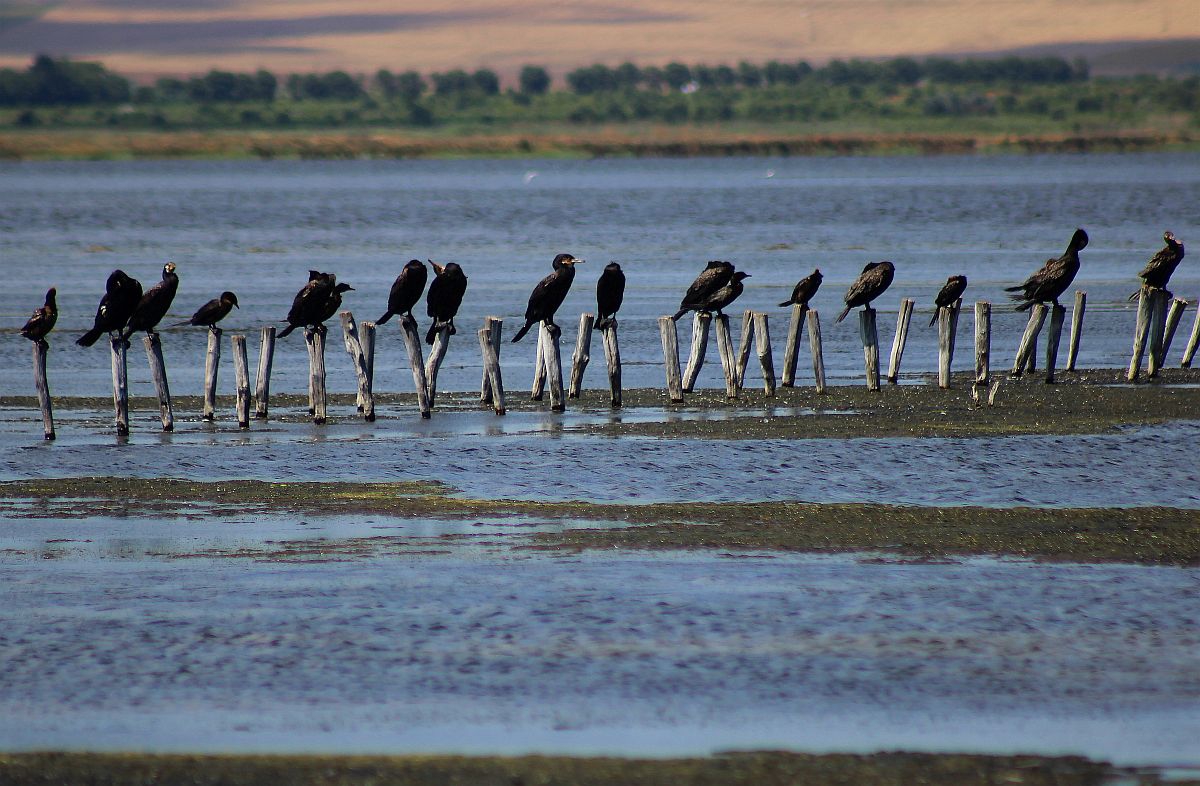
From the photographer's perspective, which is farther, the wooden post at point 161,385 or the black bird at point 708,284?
the black bird at point 708,284

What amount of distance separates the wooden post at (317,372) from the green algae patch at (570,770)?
9446 millimetres

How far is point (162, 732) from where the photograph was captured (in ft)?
22.8

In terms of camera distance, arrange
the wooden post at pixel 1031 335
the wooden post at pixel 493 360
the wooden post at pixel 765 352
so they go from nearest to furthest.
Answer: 1. the wooden post at pixel 493 360
2. the wooden post at pixel 765 352
3. the wooden post at pixel 1031 335

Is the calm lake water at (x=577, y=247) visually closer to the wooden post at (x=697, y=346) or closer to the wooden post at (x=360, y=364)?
the wooden post at (x=697, y=346)

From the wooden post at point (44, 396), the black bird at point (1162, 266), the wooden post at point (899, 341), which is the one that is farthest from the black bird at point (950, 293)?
the wooden post at point (44, 396)

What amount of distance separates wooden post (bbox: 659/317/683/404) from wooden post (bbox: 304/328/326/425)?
3484 millimetres

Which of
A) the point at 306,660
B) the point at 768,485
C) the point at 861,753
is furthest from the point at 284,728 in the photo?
the point at 768,485

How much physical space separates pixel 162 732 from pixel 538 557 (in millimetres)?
3509

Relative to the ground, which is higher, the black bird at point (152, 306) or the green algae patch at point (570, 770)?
the black bird at point (152, 306)

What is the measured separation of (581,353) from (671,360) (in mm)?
1015

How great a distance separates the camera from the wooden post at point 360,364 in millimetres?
16250

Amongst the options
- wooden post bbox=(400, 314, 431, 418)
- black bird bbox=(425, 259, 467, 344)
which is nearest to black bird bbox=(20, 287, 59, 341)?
wooden post bbox=(400, 314, 431, 418)

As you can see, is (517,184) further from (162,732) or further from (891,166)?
(162,732)

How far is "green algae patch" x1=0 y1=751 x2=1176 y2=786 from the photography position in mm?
6297
